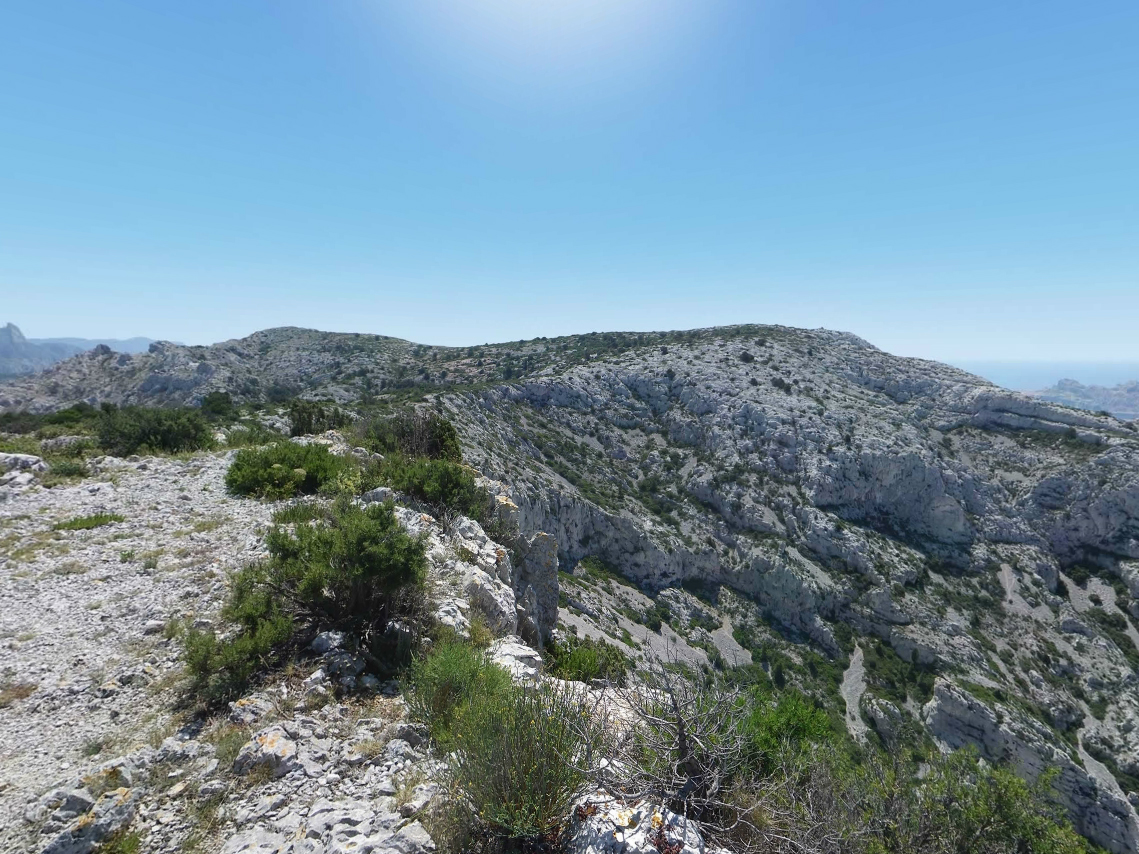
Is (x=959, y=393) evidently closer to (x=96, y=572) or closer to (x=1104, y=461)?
(x=1104, y=461)

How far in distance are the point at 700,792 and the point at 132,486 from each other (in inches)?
521

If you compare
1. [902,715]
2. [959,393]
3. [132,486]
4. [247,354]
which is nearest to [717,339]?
[959,393]

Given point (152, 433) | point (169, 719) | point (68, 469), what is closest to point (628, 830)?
point (169, 719)

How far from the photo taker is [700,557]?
2037 inches

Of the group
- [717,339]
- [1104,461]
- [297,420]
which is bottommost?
[1104,461]

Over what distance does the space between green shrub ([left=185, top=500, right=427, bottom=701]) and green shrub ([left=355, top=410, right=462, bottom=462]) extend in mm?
7733

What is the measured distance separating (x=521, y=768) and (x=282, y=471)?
10.1m

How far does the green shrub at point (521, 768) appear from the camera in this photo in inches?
130

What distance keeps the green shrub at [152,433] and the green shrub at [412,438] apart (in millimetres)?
4554

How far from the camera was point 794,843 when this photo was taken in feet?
10.8

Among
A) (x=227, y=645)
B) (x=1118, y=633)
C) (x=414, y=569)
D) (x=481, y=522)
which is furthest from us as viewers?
(x=1118, y=633)

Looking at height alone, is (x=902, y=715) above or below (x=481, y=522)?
below

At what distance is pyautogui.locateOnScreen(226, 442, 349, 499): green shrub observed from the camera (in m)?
10.6

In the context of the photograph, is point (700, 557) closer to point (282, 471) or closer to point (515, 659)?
point (282, 471)
